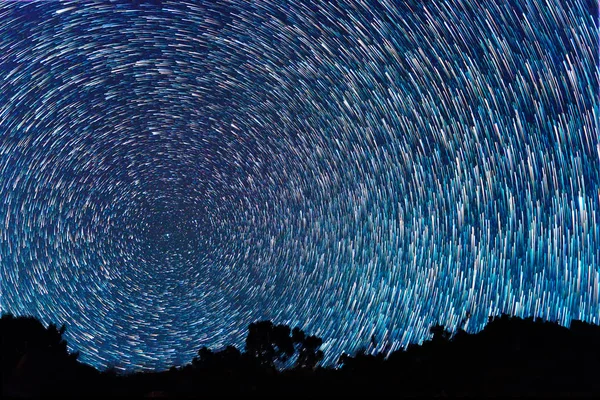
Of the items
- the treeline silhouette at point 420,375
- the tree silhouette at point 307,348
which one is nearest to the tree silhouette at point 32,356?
the treeline silhouette at point 420,375

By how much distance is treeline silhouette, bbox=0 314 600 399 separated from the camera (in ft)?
70.0

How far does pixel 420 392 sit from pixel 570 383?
5.59 m

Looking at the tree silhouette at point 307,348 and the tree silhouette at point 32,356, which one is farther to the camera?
the tree silhouette at point 307,348

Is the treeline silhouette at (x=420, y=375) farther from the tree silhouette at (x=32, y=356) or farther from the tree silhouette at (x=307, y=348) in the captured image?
the tree silhouette at (x=307, y=348)

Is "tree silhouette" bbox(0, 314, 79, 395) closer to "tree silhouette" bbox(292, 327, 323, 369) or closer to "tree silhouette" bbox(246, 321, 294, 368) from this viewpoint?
"tree silhouette" bbox(246, 321, 294, 368)

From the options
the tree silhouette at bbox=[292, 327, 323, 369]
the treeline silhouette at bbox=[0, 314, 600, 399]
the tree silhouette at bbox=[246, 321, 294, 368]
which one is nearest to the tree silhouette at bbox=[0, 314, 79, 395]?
the treeline silhouette at bbox=[0, 314, 600, 399]

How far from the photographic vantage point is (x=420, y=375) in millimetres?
26125

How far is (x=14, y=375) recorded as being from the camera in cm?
2084

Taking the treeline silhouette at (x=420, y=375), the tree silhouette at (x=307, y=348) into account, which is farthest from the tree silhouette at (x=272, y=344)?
the treeline silhouette at (x=420, y=375)

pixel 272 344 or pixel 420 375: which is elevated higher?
pixel 272 344

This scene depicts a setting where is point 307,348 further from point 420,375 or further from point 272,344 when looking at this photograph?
point 420,375

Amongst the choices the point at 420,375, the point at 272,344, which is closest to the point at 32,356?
the point at 420,375

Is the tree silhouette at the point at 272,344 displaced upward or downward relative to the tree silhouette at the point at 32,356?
upward

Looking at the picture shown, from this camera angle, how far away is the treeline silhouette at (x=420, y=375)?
21.3m
